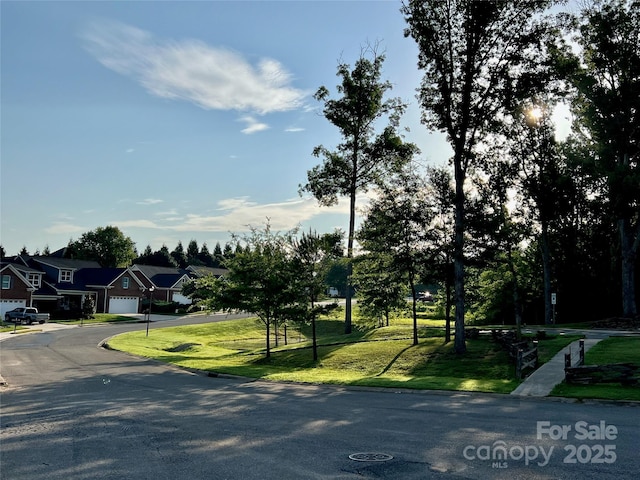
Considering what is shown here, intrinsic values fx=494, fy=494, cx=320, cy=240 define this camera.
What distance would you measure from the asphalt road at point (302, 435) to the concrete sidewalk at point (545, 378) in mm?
1130

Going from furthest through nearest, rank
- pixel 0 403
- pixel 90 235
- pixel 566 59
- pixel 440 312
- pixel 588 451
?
pixel 90 235 < pixel 440 312 < pixel 566 59 < pixel 0 403 < pixel 588 451

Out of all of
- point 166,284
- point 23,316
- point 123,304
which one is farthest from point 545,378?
point 166,284

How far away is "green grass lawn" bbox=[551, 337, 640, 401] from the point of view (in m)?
14.4

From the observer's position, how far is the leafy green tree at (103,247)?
113875 millimetres

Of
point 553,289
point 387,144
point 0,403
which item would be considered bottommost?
point 0,403

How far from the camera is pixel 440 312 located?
193 ft

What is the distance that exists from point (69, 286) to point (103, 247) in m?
47.7

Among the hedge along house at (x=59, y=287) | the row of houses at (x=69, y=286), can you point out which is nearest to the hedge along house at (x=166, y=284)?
the row of houses at (x=69, y=286)

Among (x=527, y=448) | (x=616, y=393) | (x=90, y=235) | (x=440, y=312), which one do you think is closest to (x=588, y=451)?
(x=527, y=448)

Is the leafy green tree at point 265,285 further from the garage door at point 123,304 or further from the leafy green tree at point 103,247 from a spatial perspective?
the leafy green tree at point 103,247

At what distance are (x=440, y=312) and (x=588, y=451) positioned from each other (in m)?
51.6

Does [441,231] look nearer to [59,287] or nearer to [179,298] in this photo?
[59,287]

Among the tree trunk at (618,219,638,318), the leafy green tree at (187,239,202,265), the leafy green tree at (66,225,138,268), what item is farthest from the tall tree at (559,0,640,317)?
the leafy green tree at (187,239,202,265)

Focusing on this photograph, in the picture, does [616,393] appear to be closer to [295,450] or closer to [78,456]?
[295,450]
